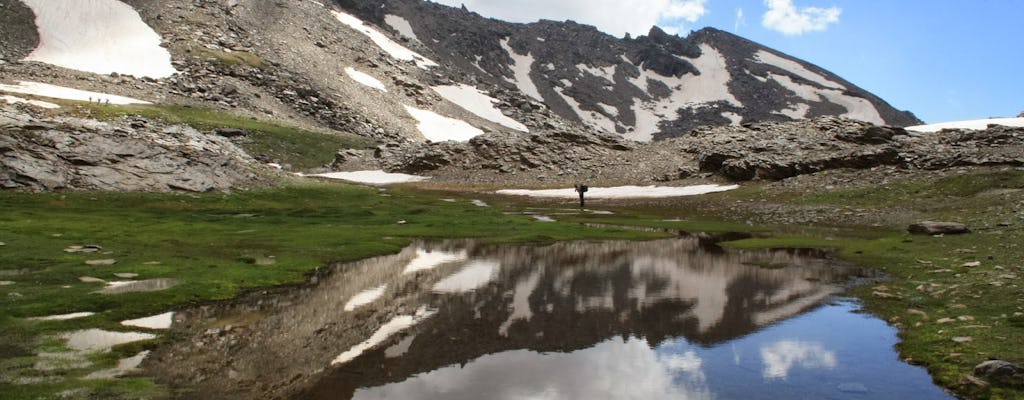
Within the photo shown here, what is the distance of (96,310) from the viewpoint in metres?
18.2

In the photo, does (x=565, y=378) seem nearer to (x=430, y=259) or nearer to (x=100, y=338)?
(x=100, y=338)

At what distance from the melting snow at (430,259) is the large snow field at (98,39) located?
114 metres

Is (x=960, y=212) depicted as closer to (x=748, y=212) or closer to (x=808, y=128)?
(x=748, y=212)

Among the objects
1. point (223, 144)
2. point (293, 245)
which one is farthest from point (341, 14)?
point (293, 245)

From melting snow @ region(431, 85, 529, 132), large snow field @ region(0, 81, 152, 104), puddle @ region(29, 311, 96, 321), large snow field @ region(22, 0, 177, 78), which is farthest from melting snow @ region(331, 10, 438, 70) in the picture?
puddle @ region(29, 311, 96, 321)

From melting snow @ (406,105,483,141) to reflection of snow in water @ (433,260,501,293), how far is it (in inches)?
4422

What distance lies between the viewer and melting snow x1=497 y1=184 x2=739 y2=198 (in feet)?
245

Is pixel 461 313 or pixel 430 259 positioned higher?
pixel 430 259

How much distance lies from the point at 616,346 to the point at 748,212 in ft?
145

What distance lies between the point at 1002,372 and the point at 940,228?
94.1ft

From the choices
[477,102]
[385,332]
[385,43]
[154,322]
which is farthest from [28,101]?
[385,43]

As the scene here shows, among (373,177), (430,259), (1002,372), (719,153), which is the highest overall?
(719,153)

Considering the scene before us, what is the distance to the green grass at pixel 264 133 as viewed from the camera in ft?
332

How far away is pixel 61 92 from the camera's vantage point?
10238 cm
